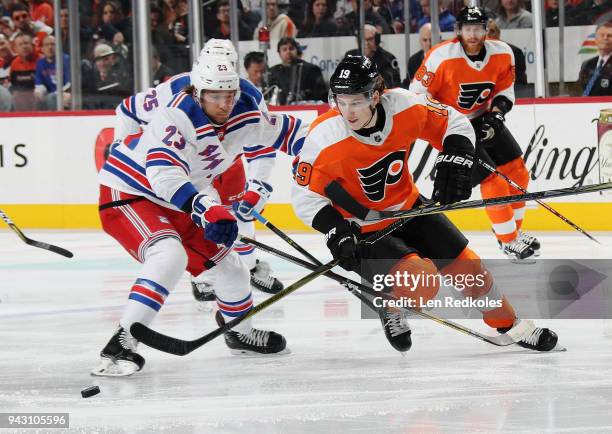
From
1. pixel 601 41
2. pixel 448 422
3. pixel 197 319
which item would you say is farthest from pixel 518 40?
pixel 448 422

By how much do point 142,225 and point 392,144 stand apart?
0.82 meters

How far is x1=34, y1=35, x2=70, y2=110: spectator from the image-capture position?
29.2 ft

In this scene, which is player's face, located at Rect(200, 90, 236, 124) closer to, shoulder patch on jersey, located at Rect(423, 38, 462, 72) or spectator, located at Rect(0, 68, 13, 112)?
shoulder patch on jersey, located at Rect(423, 38, 462, 72)

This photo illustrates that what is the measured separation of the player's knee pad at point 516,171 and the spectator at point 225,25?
106 inches

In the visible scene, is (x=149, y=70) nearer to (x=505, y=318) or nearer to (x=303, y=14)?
(x=303, y=14)

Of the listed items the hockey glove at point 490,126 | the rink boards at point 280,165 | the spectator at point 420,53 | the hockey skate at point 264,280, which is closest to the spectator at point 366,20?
the spectator at point 420,53

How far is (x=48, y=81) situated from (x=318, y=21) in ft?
6.99

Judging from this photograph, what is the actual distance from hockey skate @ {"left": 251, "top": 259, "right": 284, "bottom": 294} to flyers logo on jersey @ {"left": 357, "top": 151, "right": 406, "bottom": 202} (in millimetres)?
1770

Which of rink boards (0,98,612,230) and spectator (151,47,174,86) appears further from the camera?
spectator (151,47,174,86)

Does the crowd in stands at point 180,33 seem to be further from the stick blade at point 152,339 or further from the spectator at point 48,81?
the stick blade at point 152,339

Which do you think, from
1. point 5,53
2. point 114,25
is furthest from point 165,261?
point 5,53

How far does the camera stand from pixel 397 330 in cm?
392

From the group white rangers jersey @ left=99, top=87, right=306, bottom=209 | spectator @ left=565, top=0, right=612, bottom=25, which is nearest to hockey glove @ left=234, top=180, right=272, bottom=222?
white rangers jersey @ left=99, top=87, right=306, bottom=209

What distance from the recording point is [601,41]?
7582 mm
